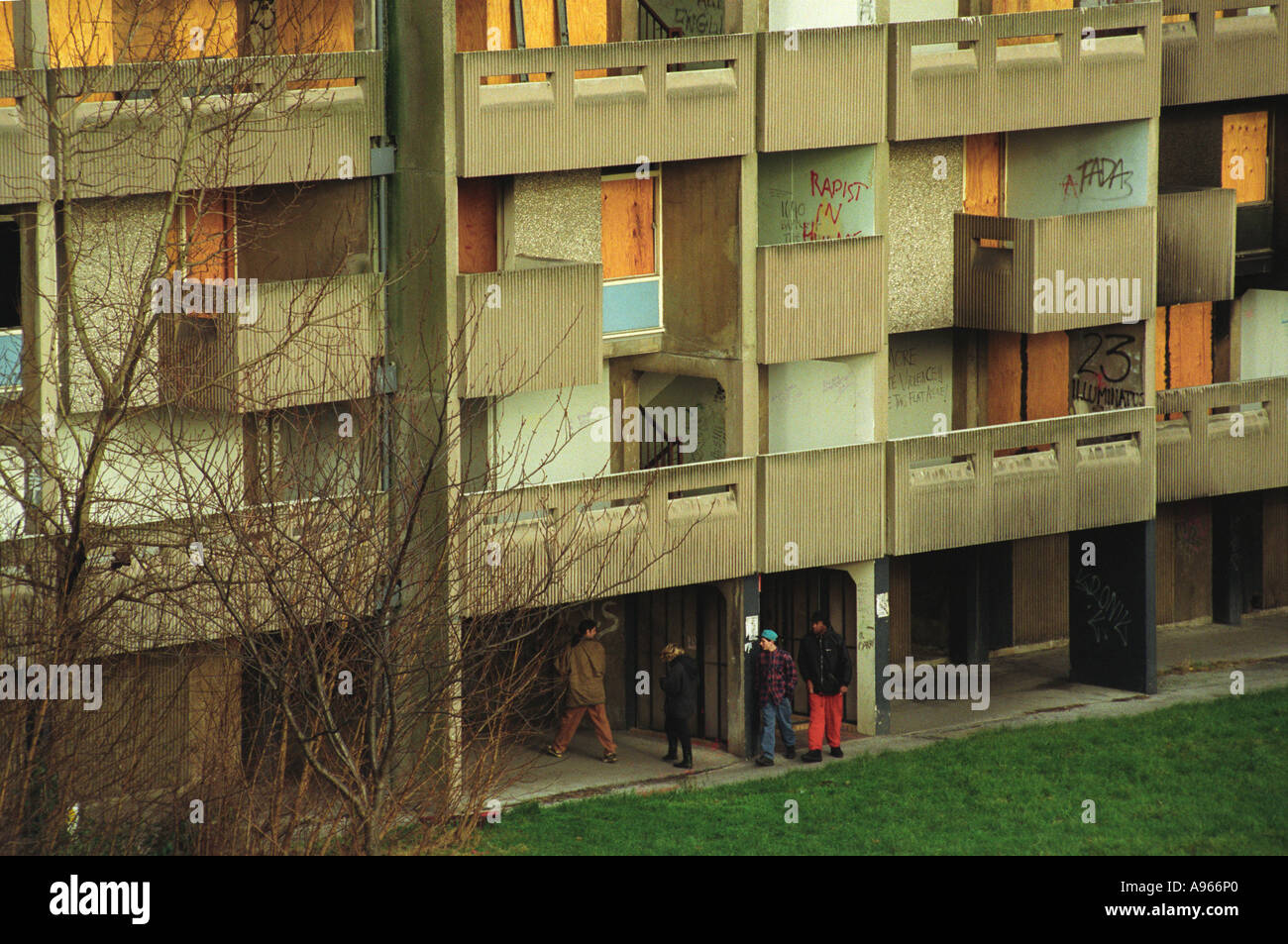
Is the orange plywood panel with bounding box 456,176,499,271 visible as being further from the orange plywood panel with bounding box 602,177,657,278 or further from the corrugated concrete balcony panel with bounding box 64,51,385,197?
the corrugated concrete balcony panel with bounding box 64,51,385,197

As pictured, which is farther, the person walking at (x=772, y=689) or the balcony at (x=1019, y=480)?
the balcony at (x=1019, y=480)

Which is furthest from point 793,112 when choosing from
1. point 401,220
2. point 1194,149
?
point 1194,149

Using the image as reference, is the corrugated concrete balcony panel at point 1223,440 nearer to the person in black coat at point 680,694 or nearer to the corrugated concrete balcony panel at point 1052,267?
the corrugated concrete balcony panel at point 1052,267

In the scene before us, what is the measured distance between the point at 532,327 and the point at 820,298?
11.9 feet

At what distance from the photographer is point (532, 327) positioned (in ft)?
75.0

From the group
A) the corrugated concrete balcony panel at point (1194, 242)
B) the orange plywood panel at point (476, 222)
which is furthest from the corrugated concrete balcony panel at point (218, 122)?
the corrugated concrete balcony panel at point (1194, 242)

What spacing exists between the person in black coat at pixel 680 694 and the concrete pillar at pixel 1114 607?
6218 mm

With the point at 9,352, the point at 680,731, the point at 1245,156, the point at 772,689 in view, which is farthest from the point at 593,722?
the point at 1245,156

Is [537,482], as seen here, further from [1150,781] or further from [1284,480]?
[1284,480]

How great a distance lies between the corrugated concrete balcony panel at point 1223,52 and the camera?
27.9m

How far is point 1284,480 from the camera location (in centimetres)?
2938

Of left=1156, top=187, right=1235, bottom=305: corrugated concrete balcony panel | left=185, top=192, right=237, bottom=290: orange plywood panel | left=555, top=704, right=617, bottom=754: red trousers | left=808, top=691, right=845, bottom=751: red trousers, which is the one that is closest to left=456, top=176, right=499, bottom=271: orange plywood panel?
left=185, top=192, right=237, bottom=290: orange plywood panel

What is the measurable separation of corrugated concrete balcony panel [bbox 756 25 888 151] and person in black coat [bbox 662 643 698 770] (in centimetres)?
551

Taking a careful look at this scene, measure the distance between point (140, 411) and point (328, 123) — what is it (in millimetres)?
5344
